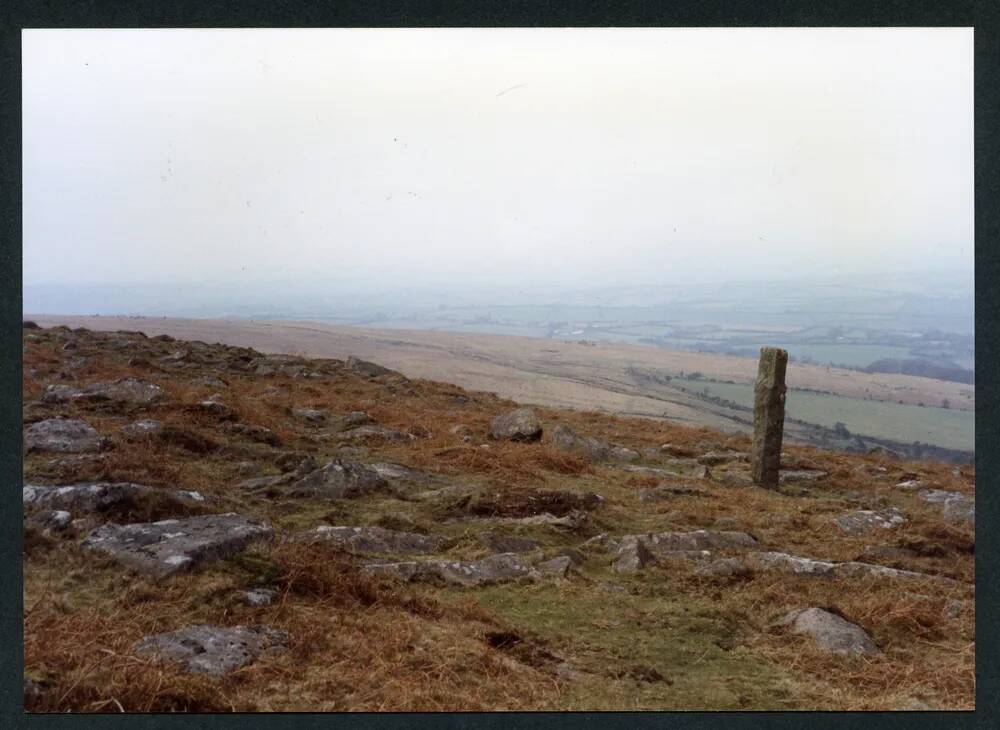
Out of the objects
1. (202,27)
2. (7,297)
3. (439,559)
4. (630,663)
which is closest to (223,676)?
(439,559)

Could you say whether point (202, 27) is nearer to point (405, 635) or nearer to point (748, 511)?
point (405, 635)

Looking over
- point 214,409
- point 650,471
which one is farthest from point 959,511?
point 214,409

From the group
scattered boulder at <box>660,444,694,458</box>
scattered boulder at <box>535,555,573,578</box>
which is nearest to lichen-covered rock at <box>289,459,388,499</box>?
scattered boulder at <box>535,555,573,578</box>

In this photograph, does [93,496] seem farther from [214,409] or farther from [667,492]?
[667,492]

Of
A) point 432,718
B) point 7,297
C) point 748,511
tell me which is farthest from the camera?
point 748,511

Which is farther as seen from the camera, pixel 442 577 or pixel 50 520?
pixel 442 577

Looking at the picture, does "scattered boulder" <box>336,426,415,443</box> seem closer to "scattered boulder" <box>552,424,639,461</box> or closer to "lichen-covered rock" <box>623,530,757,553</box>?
"scattered boulder" <box>552,424,639,461</box>

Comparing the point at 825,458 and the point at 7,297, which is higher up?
the point at 7,297
